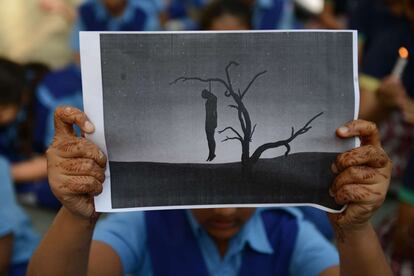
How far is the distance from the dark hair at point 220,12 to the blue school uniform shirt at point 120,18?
4.49 feet

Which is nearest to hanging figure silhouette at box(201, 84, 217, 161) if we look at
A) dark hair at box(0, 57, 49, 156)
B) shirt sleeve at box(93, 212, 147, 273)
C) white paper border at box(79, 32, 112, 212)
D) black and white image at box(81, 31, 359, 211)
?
black and white image at box(81, 31, 359, 211)

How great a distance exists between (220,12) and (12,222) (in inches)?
34.4

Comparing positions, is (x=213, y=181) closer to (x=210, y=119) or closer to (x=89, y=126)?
(x=210, y=119)

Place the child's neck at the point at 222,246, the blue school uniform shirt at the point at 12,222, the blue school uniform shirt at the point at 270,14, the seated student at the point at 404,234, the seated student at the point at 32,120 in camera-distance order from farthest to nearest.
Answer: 1. the blue school uniform shirt at the point at 270,14
2. the seated student at the point at 32,120
3. the seated student at the point at 404,234
4. the blue school uniform shirt at the point at 12,222
5. the child's neck at the point at 222,246

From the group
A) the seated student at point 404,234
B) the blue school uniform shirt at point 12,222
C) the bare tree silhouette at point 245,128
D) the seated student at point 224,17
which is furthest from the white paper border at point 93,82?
the seated student at point 404,234

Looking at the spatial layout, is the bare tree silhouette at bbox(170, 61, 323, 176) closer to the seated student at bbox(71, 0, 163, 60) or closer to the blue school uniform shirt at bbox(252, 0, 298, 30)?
the blue school uniform shirt at bbox(252, 0, 298, 30)

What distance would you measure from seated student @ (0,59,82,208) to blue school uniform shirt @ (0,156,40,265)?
0.84m

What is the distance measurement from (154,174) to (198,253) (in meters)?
0.37

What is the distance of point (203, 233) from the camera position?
1380mm

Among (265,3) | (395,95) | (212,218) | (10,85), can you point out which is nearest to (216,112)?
(212,218)

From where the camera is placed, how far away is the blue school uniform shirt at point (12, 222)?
66.2 inches

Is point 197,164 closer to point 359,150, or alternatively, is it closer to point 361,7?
point 359,150

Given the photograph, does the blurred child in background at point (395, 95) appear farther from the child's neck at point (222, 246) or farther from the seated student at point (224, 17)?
the child's neck at point (222, 246)

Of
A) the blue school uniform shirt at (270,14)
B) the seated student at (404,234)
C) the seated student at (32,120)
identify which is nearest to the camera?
the seated student at (404,234)
